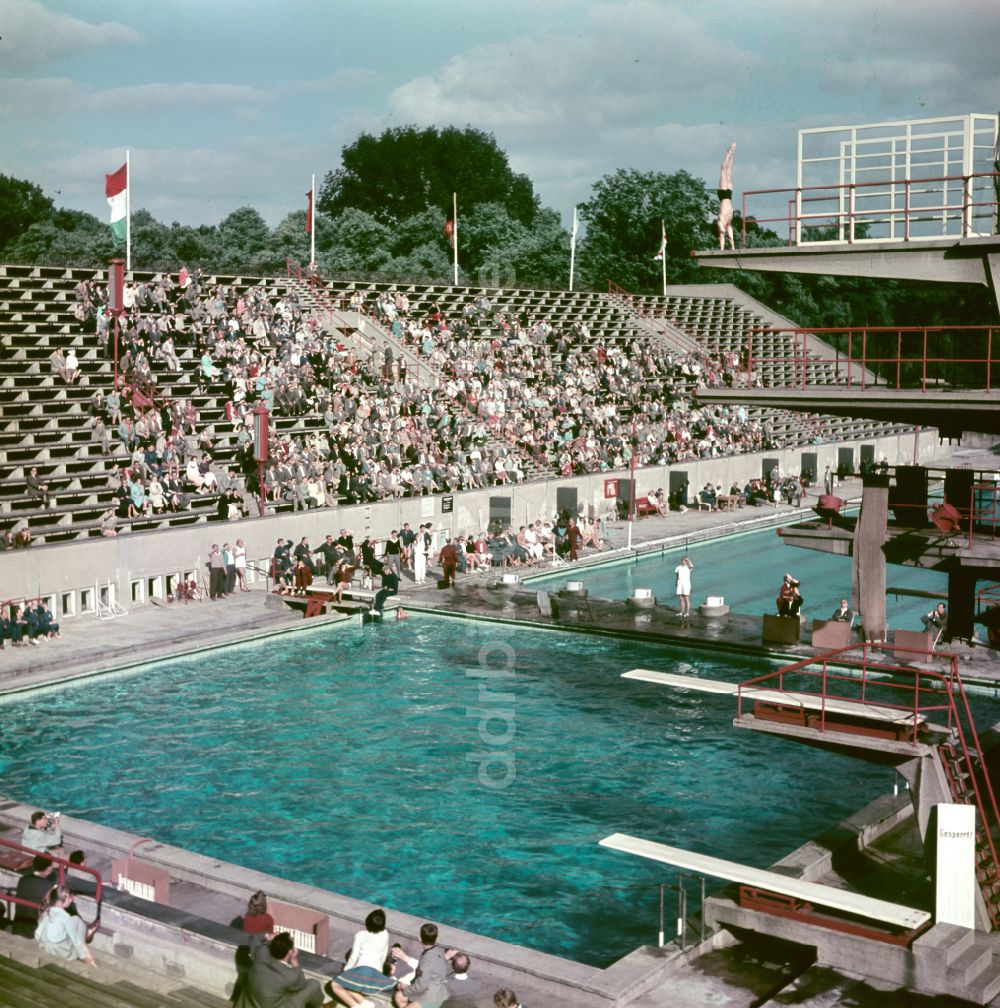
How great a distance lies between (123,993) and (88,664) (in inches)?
605

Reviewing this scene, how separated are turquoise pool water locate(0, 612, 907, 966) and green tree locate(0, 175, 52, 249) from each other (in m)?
81.2

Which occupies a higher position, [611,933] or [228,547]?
[228,547]

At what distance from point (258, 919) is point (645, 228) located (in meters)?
83.7

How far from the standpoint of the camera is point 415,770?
20469 millimetres

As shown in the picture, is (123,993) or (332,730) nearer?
(123,993)

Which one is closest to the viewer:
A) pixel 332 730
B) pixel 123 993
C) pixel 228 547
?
pixel 123 993

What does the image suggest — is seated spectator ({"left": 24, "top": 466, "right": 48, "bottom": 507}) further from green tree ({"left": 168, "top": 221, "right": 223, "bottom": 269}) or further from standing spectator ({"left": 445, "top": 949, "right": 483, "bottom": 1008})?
green tree ({"left": 168, "top": 221, "right": 223, "bottom": 269})

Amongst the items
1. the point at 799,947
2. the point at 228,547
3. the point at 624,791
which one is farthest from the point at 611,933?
the point at 228,547

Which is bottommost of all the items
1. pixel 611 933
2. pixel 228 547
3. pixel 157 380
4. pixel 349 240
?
pixel 611 933

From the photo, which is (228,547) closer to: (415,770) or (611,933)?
(415,770)

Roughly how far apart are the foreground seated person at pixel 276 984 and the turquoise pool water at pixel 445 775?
14.2 feet

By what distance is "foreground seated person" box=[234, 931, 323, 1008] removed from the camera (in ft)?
34.3

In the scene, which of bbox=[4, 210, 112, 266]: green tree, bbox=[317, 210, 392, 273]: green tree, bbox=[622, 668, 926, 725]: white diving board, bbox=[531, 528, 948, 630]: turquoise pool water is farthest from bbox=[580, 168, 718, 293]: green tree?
bbox=[622, 668, 926, 725]: white diving board

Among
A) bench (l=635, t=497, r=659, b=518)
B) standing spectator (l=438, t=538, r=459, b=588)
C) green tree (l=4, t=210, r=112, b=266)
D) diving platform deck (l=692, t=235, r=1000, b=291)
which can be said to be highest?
green tree (l=4, t=210, r=112, b=266)
